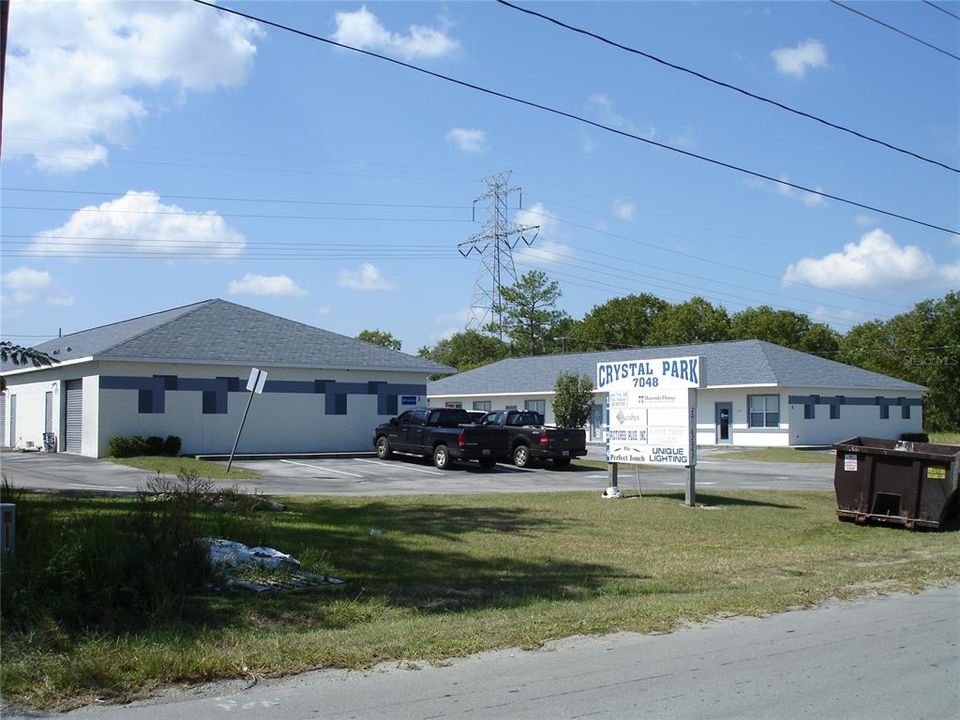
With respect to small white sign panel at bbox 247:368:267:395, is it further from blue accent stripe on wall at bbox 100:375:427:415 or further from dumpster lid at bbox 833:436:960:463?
dumpster lid at bbox 833:436:960:463

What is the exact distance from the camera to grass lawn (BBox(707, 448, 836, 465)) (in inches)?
1496

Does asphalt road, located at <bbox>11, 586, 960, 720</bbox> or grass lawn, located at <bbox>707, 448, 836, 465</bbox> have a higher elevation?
asphalt road, located at <bbox>11, 586, 960, 720</bbox>

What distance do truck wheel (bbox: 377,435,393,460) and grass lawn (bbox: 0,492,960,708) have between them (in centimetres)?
1311

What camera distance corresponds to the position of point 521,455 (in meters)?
31.1

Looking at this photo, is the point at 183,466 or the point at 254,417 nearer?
the point at 183,466

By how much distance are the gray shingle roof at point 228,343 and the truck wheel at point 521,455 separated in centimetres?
684

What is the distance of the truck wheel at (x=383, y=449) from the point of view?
3186 cm

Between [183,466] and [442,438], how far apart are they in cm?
809

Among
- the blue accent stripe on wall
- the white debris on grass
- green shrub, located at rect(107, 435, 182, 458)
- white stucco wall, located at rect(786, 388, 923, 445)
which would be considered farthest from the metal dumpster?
white stucco wall, located at rect(786, 388, 923, 445)

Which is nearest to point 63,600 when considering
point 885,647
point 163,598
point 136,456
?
point 163,598

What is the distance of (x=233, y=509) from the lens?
1418 centimetres

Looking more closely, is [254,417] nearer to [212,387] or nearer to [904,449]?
[212,387]

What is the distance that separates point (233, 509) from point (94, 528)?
5.05 metres

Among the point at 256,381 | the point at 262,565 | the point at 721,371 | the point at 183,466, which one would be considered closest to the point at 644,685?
the point at 262,565
